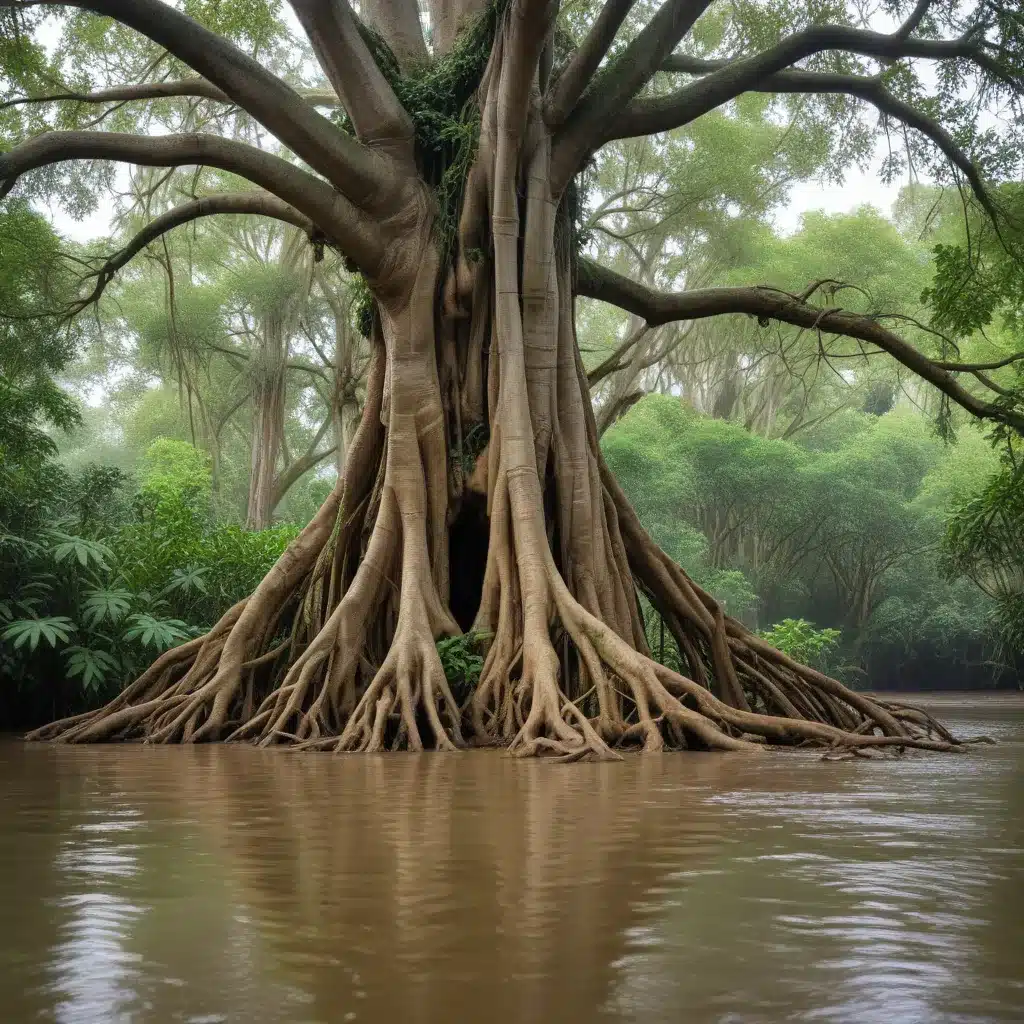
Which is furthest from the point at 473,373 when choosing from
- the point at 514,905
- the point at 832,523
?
the point at 832,523

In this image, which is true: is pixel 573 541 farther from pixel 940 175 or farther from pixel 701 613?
pixel 940 175

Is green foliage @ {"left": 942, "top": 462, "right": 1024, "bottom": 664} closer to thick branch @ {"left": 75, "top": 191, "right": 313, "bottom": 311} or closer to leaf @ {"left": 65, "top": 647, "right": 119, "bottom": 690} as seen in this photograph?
thick branch @ {"left": 75, "top": 191, "right": 313, "bottom": 311}

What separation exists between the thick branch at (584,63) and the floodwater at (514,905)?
4549 mm

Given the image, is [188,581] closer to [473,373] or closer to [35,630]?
[35,630]

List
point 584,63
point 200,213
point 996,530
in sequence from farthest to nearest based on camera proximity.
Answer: point 996,530 < point 200,213 < point 584,63

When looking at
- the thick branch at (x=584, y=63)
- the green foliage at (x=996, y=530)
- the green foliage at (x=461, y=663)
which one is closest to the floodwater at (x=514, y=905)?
the green foliage at (x=461, y=663)

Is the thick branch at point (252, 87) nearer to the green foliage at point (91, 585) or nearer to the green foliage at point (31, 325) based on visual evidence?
the green foliage at point (31, 325)

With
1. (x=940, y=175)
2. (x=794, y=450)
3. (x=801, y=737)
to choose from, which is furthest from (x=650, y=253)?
(x=801, y=737)

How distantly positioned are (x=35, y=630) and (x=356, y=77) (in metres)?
4.38

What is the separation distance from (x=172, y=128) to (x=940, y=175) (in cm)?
894

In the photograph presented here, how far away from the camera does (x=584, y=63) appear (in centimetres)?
798

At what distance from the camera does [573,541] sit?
28.2 feet

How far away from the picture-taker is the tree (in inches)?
291

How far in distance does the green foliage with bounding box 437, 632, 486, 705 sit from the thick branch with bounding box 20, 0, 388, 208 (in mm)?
3069
